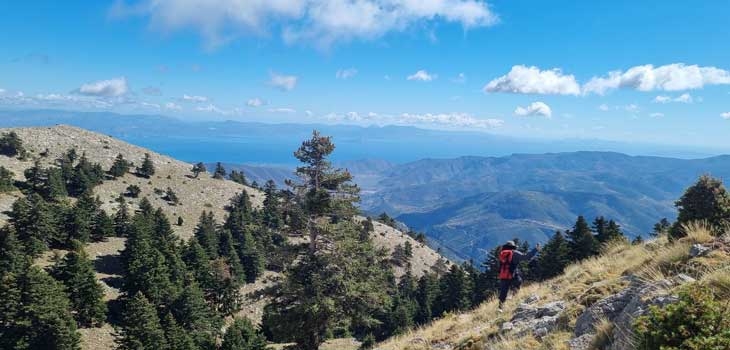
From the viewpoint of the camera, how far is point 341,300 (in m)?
20.6

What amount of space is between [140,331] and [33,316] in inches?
335

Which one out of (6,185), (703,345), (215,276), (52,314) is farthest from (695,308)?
(6,185)

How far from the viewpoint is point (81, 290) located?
1553 inches

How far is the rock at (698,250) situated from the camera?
29.6ft

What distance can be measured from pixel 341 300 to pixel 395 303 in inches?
1703

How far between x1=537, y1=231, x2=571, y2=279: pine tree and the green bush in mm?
A: 42544

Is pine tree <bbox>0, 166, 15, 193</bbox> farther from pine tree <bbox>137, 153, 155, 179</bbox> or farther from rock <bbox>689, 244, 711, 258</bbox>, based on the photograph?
rock <bbox>689, 244, 711, 258</bbox>

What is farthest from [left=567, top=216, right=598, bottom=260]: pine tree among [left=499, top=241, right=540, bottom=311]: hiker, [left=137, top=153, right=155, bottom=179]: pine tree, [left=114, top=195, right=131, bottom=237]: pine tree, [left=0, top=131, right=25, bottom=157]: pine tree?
[left=0, top=131, right=25, bottom=157]: pine tree

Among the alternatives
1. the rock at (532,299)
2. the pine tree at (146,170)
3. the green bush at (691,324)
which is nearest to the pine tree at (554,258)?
the rock at (532,299)

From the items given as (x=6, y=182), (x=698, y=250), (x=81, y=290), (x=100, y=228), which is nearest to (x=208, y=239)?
(x=100, y=228)

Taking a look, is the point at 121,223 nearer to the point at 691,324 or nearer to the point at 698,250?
the point at 698,250

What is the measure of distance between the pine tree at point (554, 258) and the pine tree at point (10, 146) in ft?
327

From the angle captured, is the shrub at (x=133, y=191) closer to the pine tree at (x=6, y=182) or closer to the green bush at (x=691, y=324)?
the pine tree at (x=6, y=182)

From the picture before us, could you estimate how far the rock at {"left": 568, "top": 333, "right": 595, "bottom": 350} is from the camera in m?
7.61
